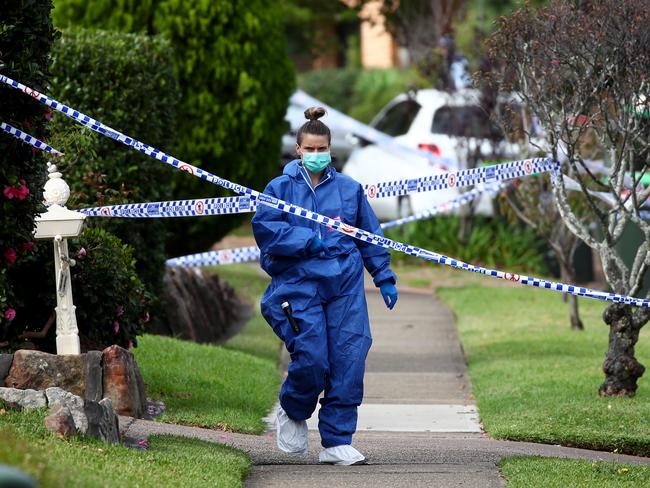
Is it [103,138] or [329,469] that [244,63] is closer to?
[103,138]

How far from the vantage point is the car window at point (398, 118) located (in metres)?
19.1

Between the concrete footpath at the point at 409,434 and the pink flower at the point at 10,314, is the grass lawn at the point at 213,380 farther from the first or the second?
the pink flower at the point at 10,314

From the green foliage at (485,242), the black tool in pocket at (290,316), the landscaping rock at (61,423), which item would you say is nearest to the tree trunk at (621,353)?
the black tool in pocket at (290,316)

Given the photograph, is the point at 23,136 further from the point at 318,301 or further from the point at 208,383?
the point at 208,383

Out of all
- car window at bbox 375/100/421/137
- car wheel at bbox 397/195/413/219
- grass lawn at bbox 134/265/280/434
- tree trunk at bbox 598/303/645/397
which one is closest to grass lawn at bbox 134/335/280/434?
grass lawn at bbox 134/265/280/434

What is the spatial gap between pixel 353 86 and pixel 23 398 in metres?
25.7

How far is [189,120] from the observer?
14.2 meters

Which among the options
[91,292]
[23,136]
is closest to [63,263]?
[91,292]

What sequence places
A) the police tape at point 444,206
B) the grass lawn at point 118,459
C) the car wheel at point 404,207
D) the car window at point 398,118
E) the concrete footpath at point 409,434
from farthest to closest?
the car window at point 398,118 → the car wheel at point 404,207 → the police tape at point 444,206 → the concrete footpath at point 409,434 → the grass lawn at point 118,459

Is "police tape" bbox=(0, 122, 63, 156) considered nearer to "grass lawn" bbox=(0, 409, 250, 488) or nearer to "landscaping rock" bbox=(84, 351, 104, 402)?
"landscaping rock" bbox=(84, 351, 104, 402)

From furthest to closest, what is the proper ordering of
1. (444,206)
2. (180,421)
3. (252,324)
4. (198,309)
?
(252,324)
(198,309)
(444,206)
(180,421)

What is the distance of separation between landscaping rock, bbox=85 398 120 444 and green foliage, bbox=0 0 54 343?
3.22ft

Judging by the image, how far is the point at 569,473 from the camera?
666cm

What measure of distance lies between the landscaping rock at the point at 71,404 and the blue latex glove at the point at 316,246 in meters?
1.28
